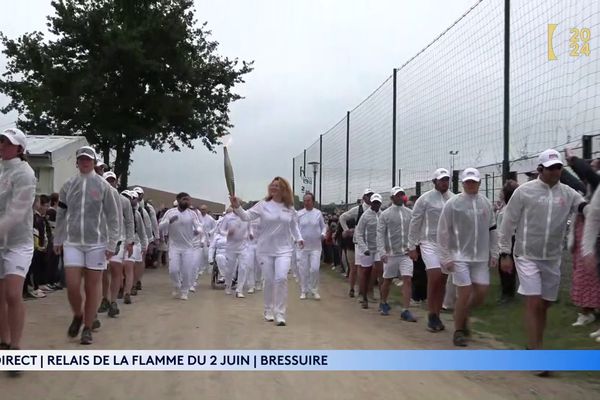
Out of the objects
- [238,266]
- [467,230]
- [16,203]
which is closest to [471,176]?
[467,230]

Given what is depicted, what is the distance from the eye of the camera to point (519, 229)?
6840mm

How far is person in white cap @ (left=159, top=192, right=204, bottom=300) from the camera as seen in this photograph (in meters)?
12.7

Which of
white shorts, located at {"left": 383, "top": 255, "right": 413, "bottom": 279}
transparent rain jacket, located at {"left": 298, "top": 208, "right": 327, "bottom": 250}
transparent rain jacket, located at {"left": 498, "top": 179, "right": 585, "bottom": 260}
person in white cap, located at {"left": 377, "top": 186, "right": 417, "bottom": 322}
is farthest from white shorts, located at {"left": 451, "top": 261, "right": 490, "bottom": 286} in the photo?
transparent rain jacket, located at {"left": 298, "top": 208, "right": 327, "bottom": 250}

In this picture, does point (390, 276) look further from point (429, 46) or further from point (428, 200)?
point (429, 46)

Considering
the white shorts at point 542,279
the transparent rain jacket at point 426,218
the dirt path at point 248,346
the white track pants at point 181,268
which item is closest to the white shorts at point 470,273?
the dirt path at point 248,346

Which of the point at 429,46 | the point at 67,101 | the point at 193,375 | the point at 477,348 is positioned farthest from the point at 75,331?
the point at 67,101

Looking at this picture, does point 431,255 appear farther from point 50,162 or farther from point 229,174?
point 50,162

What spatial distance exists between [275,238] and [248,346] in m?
2.38

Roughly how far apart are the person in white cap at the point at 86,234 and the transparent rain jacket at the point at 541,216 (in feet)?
15.1

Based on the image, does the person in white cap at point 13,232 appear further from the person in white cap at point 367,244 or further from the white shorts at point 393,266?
the person in white cap at point 367,244

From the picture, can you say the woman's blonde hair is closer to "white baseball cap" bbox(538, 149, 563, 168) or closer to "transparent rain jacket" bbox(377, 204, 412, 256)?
"transparent rain jacket" bbox(377, 204, 412, 256)

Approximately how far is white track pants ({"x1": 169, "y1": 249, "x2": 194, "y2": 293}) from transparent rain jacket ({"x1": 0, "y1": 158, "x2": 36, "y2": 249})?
666cm

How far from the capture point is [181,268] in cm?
1277

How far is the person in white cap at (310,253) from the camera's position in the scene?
1334cm
